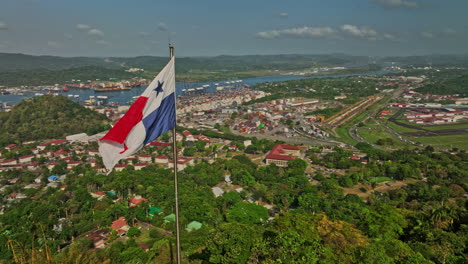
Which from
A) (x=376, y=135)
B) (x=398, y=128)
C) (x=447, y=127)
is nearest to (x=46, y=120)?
(x=376, y=135)

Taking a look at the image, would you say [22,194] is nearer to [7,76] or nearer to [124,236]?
[124,236]

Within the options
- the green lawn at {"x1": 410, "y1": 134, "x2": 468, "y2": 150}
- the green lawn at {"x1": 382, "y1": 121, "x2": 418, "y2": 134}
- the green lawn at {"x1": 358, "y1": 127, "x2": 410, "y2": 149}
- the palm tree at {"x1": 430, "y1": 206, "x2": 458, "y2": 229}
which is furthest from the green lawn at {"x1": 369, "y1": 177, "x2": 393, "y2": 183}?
the green lawn at {"x1": 382, "y1": 121, "x2": 418, "y2": 134}

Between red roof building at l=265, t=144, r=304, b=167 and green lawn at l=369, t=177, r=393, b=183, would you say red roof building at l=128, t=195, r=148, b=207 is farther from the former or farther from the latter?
green lawn at l=369, t=177, r=393, b=183

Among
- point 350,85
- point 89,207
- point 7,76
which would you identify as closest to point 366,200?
point 89,207

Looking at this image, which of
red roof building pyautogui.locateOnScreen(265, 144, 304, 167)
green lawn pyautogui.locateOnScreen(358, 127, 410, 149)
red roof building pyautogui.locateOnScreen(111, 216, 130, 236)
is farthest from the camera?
green lawn pyautogui.locateOnScreen(358, 127, 410, 149)

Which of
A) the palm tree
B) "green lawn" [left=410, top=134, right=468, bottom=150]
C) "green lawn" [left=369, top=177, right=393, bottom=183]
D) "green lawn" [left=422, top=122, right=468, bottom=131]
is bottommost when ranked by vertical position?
"green lawn" [left=369, top=177, right=393, bottom=183]

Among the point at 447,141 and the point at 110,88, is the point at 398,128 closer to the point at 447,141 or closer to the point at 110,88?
the point at 447,141
